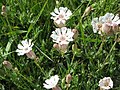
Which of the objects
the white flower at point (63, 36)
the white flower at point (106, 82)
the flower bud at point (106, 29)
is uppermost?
the white flower at point (63, 36)

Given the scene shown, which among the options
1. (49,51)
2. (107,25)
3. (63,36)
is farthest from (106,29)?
(49,51)

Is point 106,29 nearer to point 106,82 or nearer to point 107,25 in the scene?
point 107,25

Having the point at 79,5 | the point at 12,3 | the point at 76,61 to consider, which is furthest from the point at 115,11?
the point at 12,3

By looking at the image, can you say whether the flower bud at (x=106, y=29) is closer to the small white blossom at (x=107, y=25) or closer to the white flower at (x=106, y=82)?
the small white blossom at (x=107, y=25)

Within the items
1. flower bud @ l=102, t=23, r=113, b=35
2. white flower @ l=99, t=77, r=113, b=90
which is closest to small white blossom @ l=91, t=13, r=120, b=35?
flower bud @ l=102, t=23, r=113, b=35

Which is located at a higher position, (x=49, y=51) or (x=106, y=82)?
(x=49, y=51)

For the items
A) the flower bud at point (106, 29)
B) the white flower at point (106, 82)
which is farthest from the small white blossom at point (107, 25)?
the white flower at point (106, 82)

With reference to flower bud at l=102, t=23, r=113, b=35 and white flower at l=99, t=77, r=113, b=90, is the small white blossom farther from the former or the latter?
white flower at l=99, t=77, r=113, b=90

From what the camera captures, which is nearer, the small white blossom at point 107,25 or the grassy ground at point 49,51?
the small white blossom at point 107,25
